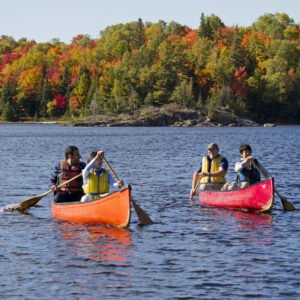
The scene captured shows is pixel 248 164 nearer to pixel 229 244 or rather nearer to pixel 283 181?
pixel 229 244

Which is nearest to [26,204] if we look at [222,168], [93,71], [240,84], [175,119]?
[222,168]

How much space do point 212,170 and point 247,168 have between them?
150cm

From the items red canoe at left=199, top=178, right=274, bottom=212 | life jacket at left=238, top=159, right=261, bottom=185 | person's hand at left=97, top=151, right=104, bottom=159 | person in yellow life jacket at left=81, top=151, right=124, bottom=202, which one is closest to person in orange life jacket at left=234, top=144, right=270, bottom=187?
life jacket at left=238, top=159, right=261, bottom=185

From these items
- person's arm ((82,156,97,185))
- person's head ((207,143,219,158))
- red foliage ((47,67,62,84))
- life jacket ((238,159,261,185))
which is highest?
red foliage ((47,67,62,84))

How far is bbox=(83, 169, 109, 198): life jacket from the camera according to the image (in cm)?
2262

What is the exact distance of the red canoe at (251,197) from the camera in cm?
2508

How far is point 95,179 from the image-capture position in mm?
22672

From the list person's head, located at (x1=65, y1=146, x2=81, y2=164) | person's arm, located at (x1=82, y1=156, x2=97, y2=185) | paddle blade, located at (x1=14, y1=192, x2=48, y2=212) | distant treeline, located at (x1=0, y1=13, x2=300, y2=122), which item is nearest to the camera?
person's arm, located at (x1=82, y1=156, x2=97, y2=185)

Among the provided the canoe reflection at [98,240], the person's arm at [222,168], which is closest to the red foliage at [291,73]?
the person's arm at [222,168]

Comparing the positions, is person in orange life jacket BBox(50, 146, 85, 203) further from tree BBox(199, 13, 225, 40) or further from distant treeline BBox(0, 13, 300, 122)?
tree BBox(199, 13, 225, 40)

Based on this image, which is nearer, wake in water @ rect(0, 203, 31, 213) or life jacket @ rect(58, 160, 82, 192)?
life jacket @ rect(58, 160, 82, 192)

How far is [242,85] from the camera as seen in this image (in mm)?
165625

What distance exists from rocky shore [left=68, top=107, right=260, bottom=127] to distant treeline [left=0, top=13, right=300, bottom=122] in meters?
1.56

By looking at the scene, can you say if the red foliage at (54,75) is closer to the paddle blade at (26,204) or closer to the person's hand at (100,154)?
the paddle blade at (26,204)
